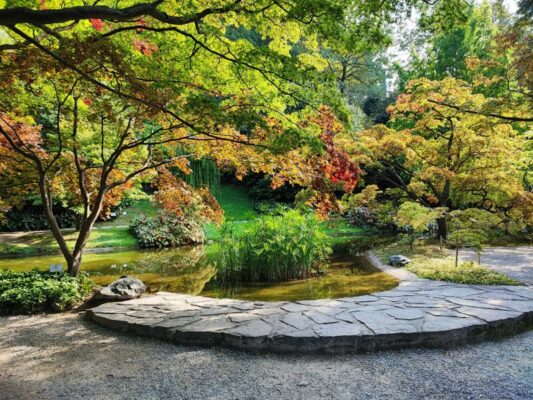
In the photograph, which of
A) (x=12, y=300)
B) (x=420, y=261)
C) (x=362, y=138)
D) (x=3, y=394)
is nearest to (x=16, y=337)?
(x=12, y=300)

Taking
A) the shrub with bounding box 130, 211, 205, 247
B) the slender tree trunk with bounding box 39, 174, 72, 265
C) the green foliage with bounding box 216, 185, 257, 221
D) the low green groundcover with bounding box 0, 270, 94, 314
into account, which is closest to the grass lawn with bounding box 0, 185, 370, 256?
the shrub with bounding box 130, 211, 205, 247

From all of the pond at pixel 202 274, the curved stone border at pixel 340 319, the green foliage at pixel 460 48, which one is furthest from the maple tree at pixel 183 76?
the green foliage at pixel 460 48

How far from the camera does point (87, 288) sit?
536 cm

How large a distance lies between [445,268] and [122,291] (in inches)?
196

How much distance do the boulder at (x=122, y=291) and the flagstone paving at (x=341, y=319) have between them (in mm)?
344

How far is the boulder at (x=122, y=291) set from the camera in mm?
5043

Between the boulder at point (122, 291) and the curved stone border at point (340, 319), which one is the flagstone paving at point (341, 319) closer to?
the curved stone border at point (340, 319)

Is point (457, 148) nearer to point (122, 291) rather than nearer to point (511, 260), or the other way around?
point (511, 260)

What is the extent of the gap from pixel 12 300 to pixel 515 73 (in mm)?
9010

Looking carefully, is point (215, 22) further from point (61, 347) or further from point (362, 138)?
point (362, 138)

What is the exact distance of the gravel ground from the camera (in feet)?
8.50

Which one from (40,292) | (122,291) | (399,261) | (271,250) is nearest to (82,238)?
(40,292)

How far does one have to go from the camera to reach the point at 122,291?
5.14 metres

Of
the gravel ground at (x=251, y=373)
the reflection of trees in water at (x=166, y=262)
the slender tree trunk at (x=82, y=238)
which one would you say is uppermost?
the slender tree trunk at (x=82, y=238)
